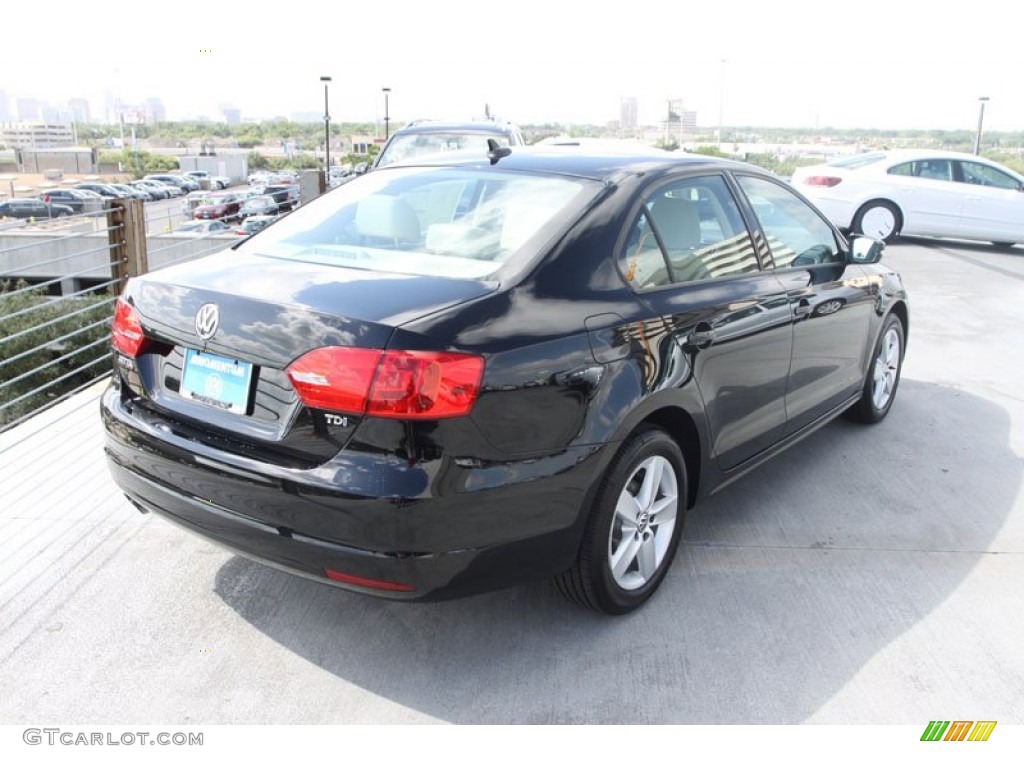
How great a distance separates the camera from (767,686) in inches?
120

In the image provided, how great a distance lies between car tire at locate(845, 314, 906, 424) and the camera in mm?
5467

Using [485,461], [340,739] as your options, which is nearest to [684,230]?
[485,461]

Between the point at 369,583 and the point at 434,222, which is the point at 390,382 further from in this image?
the point at 434,222

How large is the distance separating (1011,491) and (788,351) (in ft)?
5.12

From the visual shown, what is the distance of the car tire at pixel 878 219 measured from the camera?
46.2ft

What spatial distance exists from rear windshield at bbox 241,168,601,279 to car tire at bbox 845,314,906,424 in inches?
108

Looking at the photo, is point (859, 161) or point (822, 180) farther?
point (859, 161)

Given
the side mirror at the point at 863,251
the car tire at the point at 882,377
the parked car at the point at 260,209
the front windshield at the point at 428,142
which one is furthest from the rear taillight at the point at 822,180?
the side mirror at the point at 863,251

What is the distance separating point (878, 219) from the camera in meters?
14.2

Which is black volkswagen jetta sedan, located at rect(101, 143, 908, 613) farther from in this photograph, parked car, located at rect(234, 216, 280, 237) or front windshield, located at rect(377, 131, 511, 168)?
front windshield, located at rect(377, 131, 511, 168)

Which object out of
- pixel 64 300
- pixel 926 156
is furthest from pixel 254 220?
pixel 926 156

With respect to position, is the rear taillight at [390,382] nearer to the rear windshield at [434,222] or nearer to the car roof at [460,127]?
the rear windshield at [434,222]

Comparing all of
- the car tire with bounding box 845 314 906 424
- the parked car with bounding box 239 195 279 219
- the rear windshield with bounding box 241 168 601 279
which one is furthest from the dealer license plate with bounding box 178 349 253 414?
the parked car with bounding box 239 195 279 219

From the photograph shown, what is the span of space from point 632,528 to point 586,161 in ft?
4.76
